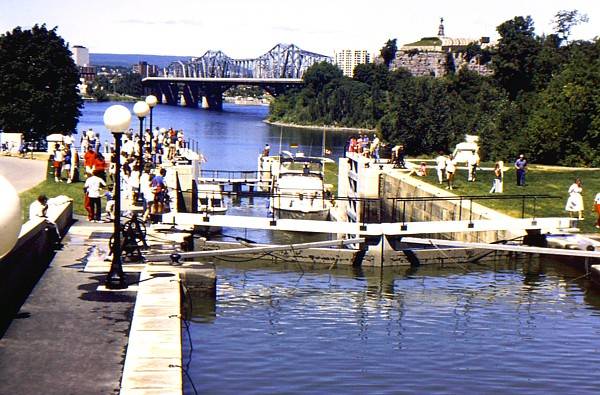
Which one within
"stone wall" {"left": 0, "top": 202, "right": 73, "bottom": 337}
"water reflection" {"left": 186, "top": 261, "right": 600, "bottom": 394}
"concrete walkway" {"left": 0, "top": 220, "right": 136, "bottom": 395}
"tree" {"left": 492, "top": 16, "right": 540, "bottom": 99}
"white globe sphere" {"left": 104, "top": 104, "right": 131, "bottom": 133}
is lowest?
"water reflection" {"left": 186, "top": 261, "right": 600, "bottom": 394}

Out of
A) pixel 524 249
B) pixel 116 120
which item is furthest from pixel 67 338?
pixel 524 249

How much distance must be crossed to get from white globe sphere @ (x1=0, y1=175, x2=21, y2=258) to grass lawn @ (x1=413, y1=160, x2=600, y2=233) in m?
A: 26.1

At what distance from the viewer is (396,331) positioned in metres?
21.8

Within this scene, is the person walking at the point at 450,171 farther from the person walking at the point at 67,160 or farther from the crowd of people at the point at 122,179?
the person walking at the point at 67,160

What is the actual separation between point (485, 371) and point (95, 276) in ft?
24.3

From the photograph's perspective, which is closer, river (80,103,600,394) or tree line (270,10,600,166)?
river (80,103,600,394)

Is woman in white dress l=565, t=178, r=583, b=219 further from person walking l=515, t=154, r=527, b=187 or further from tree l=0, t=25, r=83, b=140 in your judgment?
tree l=0, t=25, r=83, b=140

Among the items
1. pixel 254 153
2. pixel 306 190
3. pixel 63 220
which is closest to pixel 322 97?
pixel 254 153

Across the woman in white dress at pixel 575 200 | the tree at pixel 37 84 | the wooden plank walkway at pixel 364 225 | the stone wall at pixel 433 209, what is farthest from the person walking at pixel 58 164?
the tree at pixel 37 84

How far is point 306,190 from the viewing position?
1869 inches

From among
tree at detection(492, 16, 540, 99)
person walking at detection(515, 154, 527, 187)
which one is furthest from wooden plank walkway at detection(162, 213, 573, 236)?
tree at detection(492, 16, 540, 99)

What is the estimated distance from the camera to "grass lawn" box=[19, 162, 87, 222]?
30203 millimetres

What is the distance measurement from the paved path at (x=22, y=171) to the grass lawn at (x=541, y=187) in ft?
52.2

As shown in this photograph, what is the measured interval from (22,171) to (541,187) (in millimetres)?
20229
